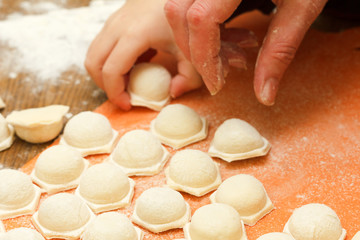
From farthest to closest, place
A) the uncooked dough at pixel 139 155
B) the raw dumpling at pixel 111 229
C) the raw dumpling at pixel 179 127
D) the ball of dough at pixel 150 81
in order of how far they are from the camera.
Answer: the ball of dough at pixel 150 81
the raw dumpling at pixel 179 127
the uncooked dough at pixel 139 155
the raw dumpling at pixel 111 229

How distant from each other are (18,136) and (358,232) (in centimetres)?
103

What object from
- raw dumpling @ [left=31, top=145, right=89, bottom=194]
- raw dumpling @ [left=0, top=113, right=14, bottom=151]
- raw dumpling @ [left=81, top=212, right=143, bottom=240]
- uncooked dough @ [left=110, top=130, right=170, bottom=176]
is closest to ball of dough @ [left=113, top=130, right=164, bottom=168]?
uncooked dough @ [left=110, top=130, right=170, bottom=176]

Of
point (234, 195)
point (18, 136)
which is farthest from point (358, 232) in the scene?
point (18, 136)

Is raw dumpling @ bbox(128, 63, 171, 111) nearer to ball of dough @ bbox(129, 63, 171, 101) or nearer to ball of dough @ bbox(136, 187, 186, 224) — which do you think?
ball of dough @ bbox(129, 63, 171, 101)

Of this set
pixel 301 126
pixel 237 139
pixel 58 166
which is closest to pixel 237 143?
pixel 237 139

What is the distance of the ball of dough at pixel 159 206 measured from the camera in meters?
1.11

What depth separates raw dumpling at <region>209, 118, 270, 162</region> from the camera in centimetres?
131

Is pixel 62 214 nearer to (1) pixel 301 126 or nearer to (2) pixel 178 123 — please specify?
(2) pixel 178 123

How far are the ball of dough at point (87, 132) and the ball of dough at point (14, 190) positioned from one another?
212 mm

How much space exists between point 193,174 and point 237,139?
0.60 feet

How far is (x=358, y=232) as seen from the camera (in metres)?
1.08

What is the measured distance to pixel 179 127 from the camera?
4.55ft

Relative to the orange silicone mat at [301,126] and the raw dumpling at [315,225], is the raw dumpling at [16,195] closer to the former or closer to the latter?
the orange silicone mat at [301,126]

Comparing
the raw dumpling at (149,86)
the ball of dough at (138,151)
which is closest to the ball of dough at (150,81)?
the raw dumpling at (149,86)
